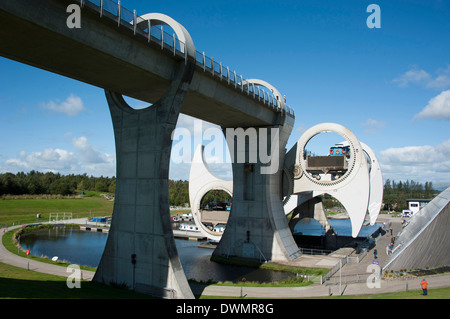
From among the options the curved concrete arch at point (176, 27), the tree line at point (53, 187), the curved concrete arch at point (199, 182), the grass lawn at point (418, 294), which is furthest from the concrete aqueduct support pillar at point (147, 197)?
the tree line at point (53, 187)

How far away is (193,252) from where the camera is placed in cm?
3869

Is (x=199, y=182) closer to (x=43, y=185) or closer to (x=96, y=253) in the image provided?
(x=96, y=253)

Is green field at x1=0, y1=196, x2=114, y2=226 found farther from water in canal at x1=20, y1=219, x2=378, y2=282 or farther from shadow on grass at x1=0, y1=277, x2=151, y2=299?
shadow on grass at x1=0, y1=277, x2=151, y2=299

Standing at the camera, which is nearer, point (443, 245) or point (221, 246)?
point (443, 245)

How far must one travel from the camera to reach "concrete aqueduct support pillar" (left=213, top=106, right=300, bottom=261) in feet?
106

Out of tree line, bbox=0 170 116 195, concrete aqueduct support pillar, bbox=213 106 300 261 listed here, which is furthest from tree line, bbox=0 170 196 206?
concrete aqueduct support pillar, bbox=213 106 300 261

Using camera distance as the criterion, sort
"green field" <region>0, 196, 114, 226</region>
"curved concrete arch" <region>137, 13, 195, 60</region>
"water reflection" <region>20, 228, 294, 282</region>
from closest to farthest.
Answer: "curved concrete arch" <region>137, 13, 195, 60</region> → "water reflection" <region>20, 228, 294, 282</region> → "green field" <region>0, 196, 114, 226</region>

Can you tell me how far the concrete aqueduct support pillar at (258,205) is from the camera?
32219 mm

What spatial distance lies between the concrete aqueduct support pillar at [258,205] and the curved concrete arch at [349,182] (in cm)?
231

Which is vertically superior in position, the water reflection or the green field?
the green field

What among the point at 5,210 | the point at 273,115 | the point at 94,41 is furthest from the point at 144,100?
the point at 5,210

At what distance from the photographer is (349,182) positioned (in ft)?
109
